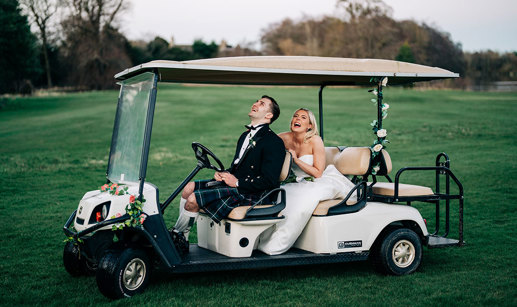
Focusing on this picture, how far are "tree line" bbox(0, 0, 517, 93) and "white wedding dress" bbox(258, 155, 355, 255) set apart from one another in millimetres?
35108

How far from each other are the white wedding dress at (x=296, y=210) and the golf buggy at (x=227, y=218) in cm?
7

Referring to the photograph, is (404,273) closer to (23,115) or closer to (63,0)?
(23,115)

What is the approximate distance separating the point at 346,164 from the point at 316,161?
1.31ft

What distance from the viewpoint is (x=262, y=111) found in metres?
5.10

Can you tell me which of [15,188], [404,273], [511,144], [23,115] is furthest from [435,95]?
[404,273]

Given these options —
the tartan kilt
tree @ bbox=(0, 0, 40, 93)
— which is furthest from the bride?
tree @ bbox=(0, 0, 40, 93)

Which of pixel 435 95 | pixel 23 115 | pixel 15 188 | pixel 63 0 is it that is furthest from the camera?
pixel 63 0

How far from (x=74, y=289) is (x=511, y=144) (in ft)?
50.5

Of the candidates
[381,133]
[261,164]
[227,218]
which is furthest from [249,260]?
[381,133]

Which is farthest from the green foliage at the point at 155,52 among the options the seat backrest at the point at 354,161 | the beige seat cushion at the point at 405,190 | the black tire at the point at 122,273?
the black tire at the point at 122,273

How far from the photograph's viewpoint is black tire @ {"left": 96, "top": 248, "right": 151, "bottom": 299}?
4.30 metres

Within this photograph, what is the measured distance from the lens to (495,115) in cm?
2503

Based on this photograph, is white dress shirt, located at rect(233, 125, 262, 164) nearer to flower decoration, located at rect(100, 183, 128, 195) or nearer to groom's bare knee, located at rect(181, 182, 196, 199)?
groom's bare knee, located at rect(181, 182, 196, 199)

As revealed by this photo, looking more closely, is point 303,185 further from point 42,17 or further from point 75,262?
point 42,17
